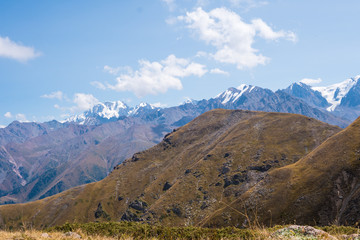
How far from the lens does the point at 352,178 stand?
94.1m

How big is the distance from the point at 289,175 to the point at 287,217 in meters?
30.7

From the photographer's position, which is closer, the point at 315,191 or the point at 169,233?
the point at 169,233

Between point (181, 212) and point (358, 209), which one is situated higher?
point (358, 209)

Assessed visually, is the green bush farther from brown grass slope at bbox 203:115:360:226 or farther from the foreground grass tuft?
brown grass slope at bbox 203:115:360:226

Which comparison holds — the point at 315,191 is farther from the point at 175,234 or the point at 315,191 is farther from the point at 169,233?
the point at 169,233

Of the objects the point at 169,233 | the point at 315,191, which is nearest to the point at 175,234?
the point at 169,233

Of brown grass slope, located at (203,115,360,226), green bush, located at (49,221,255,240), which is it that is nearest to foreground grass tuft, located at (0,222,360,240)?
green bush, located at (49,221,255,240)

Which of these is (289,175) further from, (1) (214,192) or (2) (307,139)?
(2) (307,139)

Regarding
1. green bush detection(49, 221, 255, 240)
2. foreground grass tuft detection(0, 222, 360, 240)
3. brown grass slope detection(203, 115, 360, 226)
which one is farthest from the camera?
brown grass slope detection(203, 115, 360, 226)

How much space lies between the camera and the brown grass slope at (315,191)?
282 feet

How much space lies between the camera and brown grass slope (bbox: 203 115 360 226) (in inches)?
3388

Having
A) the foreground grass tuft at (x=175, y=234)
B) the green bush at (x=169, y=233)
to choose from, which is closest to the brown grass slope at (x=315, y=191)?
the green bush at (x=169, y=233)

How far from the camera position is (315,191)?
96.5 metres

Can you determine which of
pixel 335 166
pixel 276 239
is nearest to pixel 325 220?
pixel 335 166
